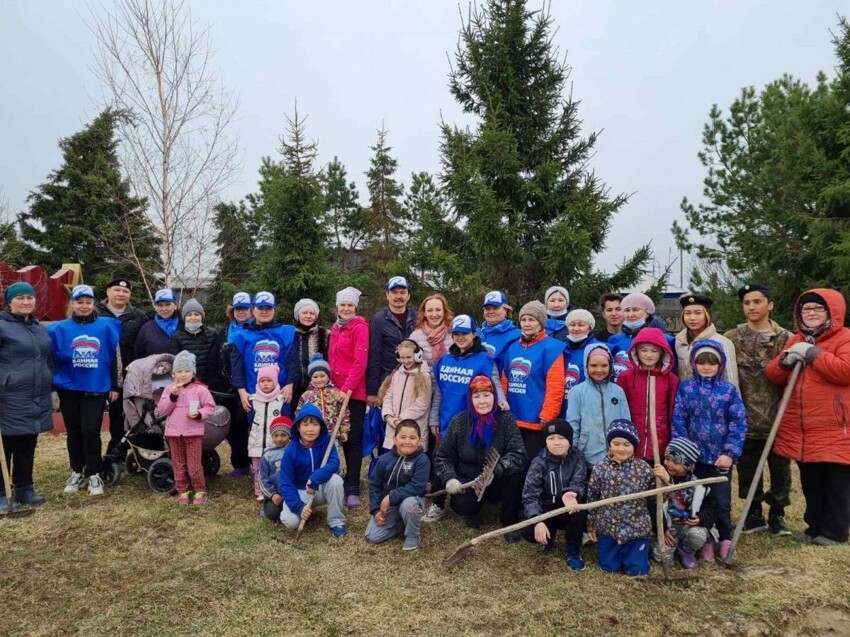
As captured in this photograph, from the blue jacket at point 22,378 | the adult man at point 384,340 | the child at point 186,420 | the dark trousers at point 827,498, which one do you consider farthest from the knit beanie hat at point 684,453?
the blue jacket at point 22,378

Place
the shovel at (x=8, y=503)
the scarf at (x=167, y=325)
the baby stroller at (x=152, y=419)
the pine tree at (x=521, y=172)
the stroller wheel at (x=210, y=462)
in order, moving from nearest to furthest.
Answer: the shovel at (x=8, y=503)
the baby stroller at (x=152, y=419)
the scarf at (x=167, y=325)
the stroller wheel at (x=210, y=462)
the pine tree at (x=521, y=172)

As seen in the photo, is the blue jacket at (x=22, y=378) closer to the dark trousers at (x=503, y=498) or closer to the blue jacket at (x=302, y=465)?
the blue jacket at (x=302, y=465)

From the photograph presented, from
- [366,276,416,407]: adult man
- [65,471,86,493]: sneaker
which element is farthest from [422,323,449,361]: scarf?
[65,471,86,493]: sneaker

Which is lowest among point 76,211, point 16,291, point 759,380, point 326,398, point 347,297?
point 326,398

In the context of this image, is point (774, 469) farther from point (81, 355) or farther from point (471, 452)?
point (81, 355)

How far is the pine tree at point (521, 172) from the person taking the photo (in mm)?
8352

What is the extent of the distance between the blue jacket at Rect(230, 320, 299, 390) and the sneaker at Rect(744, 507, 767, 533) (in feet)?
14.8

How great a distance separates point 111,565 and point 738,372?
17.6ft

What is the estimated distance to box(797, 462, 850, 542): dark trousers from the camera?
427 centimetres

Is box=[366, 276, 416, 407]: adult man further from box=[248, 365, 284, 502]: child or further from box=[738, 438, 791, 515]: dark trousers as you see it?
box=[738, 438, 791, 515]: dark trousers

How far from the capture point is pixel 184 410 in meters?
5.38

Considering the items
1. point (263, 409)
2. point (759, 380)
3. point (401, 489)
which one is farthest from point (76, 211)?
point (759, 380)

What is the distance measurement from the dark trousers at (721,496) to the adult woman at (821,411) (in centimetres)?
71

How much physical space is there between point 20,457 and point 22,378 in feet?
2.77
